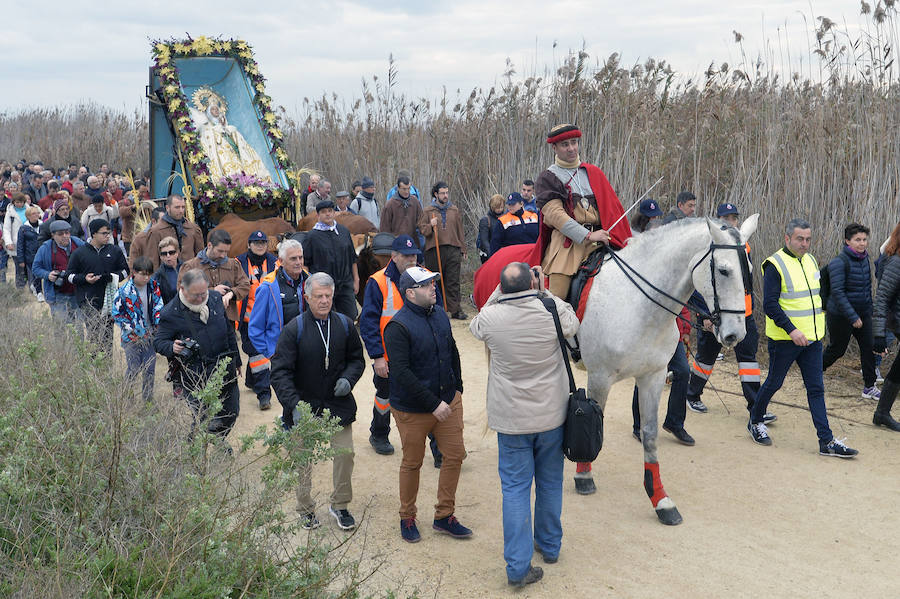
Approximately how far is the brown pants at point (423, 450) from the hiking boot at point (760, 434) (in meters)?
3.16

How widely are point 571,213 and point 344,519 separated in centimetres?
283

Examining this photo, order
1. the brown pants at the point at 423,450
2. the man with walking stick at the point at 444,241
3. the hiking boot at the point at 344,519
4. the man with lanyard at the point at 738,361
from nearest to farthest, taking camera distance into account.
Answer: the brown pants at the point at 423,450, the hiking boot at the point at 344,519, the man with lanyard at the point at 738,361, the man with walking stick at the point at 444,241

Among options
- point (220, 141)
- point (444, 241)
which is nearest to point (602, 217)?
point (444, 241)

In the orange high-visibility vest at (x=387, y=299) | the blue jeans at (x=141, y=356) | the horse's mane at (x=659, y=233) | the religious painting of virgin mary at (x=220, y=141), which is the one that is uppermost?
the religious painting of virgin mary at (x=220, y=141)

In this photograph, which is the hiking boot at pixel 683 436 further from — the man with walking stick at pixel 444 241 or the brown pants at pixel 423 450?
the man with walking stick at pixel 444 241

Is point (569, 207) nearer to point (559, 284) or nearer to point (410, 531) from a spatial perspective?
point (559, 284)

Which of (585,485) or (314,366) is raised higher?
(314,366)

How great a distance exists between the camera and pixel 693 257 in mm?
5336

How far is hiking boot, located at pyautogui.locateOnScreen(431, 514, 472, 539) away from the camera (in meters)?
5.17

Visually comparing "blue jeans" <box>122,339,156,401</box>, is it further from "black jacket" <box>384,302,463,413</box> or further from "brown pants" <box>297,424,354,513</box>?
"black jacket" <box>384,302,463,413</box>

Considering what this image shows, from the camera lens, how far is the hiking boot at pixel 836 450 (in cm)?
645

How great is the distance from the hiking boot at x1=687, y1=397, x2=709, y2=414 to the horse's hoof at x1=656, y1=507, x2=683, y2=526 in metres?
2.58

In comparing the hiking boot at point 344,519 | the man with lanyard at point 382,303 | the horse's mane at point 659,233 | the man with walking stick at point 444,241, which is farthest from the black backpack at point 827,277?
the man with walking stick at point 444,241

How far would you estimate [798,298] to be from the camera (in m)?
6.53
